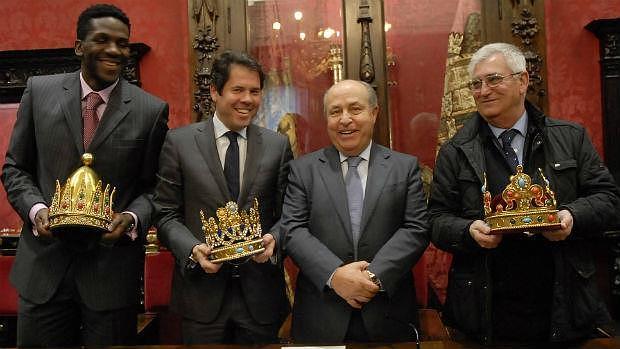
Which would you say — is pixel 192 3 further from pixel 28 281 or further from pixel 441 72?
pixel 28 281

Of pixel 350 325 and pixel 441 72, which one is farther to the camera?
pixel 441 72

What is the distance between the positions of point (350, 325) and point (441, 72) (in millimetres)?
2192

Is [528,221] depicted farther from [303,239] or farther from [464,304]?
[303,239]

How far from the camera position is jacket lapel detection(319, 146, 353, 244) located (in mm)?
2041

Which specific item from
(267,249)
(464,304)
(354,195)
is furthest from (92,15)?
(464,304)

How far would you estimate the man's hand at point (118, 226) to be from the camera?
191cm

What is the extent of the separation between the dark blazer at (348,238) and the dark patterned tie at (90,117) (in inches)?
30.1

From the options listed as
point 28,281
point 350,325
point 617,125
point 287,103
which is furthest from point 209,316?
point 617,125

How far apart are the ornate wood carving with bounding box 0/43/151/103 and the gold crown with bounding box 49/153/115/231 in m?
2.04

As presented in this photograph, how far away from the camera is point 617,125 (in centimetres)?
351

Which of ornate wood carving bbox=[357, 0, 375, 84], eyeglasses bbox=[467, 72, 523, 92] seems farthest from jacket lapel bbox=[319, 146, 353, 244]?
ornate wood carving bbox=[357, 0, 375, 84]

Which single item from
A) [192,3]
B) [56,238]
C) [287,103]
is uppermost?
[192,3]

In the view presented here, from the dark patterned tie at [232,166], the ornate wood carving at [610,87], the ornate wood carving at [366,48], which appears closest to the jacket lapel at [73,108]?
the dark patterned tie at [232,166]

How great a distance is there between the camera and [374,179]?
6.84 feet
